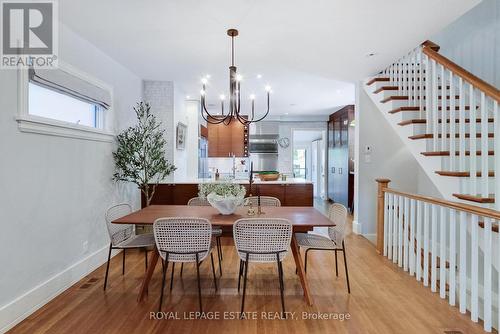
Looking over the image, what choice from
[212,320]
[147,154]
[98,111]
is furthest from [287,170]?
[212,320]

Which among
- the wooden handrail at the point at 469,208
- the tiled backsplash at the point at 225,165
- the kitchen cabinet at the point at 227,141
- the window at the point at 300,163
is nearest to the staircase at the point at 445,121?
the wooden handrail at the point at 469,208

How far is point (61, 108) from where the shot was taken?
9.21 feet

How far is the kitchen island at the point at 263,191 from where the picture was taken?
Answer: 443 centimetres

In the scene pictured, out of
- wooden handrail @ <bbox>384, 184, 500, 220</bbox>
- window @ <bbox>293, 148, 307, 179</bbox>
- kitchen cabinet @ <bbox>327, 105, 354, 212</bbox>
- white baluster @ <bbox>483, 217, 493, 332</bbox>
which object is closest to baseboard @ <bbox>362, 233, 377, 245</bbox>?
wooden handrail @ <bbox>384, 184, 500, 220</bbox>

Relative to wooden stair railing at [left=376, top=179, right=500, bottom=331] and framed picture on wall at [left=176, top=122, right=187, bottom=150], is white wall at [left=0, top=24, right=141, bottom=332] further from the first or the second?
wooden stair railing at [left=376, top=179, right=500, bottom=331]

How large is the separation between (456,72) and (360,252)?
239 cm

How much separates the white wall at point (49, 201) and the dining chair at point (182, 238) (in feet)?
3.51

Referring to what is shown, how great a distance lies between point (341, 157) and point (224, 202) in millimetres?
5179

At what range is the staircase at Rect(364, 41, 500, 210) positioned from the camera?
231cm

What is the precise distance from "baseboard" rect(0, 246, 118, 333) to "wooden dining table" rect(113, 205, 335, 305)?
0.81 meters

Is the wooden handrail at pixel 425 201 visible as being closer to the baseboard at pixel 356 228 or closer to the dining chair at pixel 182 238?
the baseboard at pixel 356 228

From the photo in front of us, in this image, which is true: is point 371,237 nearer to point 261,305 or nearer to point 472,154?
point 472,154

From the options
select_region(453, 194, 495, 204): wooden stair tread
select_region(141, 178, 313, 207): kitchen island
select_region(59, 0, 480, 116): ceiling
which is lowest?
select_region(141, 178, 313, 207): kitchen island

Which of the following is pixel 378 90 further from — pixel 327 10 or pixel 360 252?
pixel 360 252
